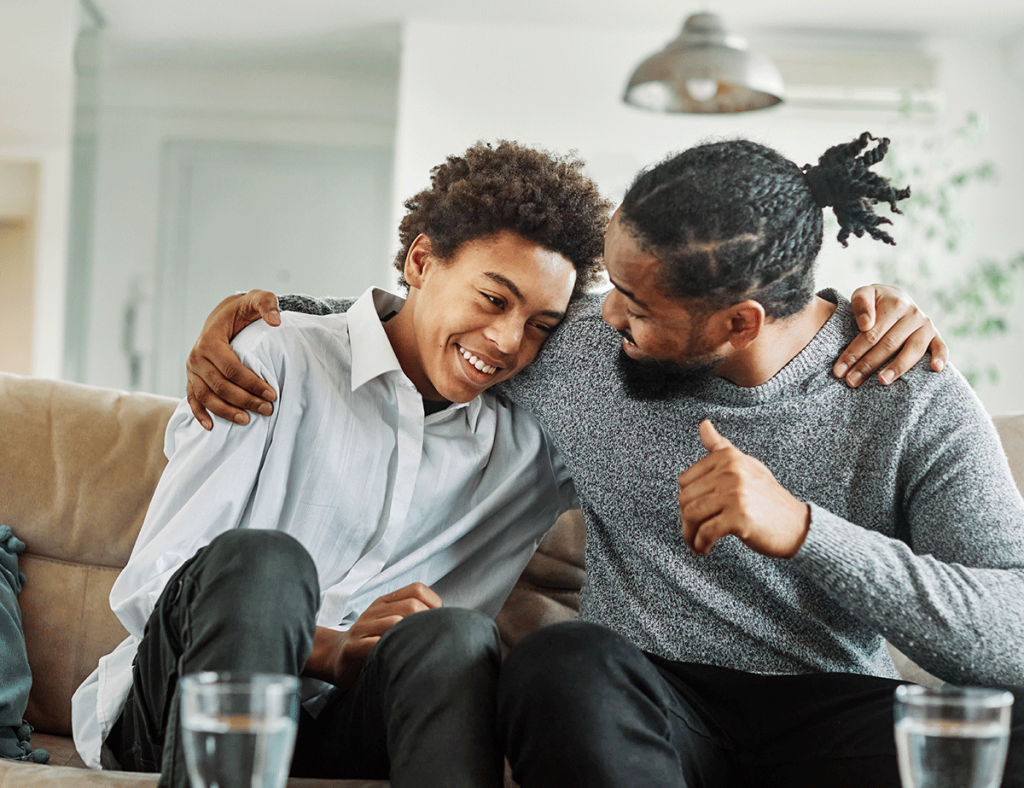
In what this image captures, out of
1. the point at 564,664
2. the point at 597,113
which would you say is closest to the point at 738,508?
the point at 564,664

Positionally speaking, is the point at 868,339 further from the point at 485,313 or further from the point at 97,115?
the point at 97,115

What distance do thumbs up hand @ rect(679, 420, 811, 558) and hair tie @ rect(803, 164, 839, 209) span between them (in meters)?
0.41

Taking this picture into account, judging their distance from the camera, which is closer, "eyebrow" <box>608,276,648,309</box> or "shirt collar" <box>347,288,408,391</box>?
"eyebrow" <box>608,276,648,309</box>

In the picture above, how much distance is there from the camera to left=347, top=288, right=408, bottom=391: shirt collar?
1344mm

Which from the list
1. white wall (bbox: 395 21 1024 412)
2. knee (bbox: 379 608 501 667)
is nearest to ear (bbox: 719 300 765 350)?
knee (bbox: 379 608 501 667)

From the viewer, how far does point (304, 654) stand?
91 centimetres

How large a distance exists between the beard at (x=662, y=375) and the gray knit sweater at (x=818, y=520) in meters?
0.02

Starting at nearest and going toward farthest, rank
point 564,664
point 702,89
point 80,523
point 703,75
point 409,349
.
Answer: point 564,664 < point 409,349 < point 80,523 < point 703,75 < point 702,89

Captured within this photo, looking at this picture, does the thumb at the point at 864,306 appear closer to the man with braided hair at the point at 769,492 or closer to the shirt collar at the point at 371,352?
the man with braided hair at the point at 769,492

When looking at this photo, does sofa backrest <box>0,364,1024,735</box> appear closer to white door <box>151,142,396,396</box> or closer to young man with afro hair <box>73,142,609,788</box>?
young man with afro hair <box>73,142,609,788</box>

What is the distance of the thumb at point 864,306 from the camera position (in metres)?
1.22

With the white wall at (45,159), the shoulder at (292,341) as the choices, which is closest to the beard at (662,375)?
the shoulder at (292,341)

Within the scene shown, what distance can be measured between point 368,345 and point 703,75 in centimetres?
195

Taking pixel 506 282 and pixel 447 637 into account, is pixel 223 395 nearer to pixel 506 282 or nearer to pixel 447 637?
pixel 506 282
